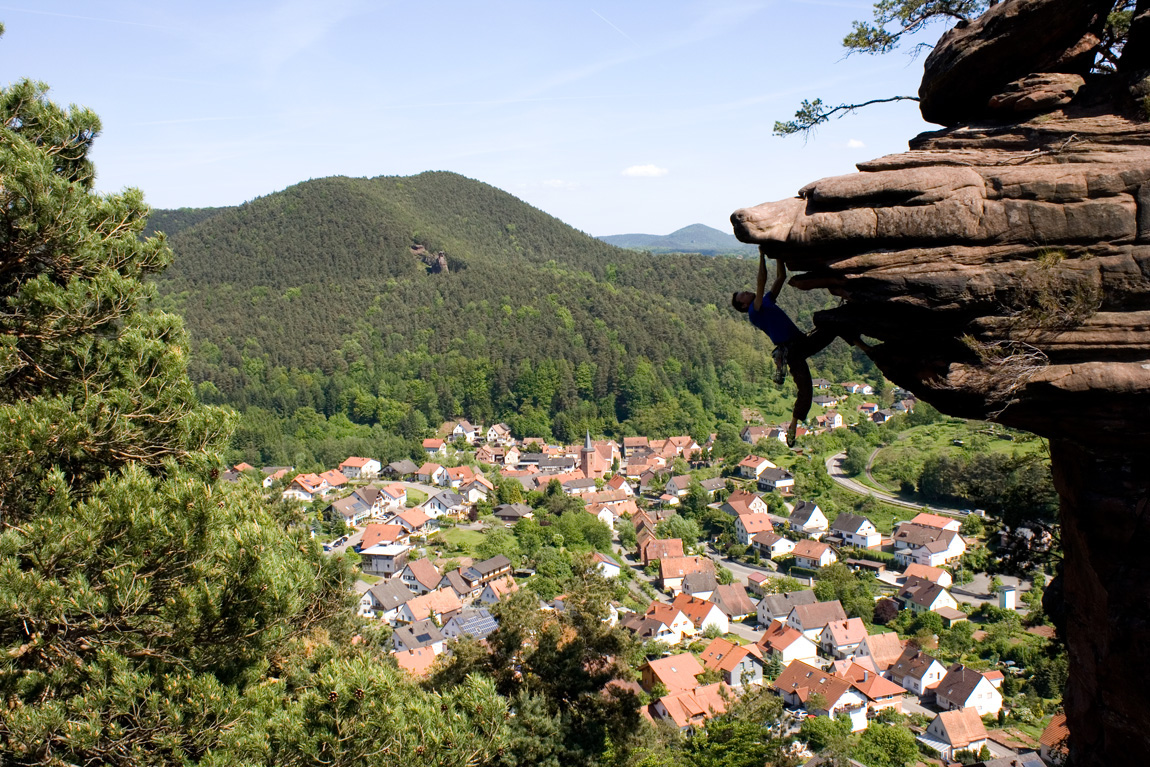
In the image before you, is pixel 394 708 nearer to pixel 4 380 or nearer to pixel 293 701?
pixel 293 701

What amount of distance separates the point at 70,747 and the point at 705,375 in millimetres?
93219

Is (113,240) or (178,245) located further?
(178,245)

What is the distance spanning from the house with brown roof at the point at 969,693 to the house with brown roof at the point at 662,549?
18.5m

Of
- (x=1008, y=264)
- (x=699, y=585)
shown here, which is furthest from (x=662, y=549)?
(x=1008, y=264)

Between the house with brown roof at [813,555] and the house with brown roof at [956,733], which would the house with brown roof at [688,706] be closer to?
the house with brown roof at [956,733]

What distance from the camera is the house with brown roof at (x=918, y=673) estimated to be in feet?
104

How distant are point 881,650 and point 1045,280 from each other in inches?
1301

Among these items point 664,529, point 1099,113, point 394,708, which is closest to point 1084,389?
point 1099,113

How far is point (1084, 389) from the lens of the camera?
245 inches

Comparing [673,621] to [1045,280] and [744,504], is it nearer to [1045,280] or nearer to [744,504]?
[744,504]

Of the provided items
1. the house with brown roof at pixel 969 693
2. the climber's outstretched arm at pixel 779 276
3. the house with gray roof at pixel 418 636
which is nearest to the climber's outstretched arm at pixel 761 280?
the climber's outstretched arm at pixel 779 276

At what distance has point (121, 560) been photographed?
22.4 feet

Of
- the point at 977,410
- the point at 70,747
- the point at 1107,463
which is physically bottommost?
the point at 70,747

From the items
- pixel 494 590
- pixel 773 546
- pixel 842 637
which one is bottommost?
pixel 773 546
